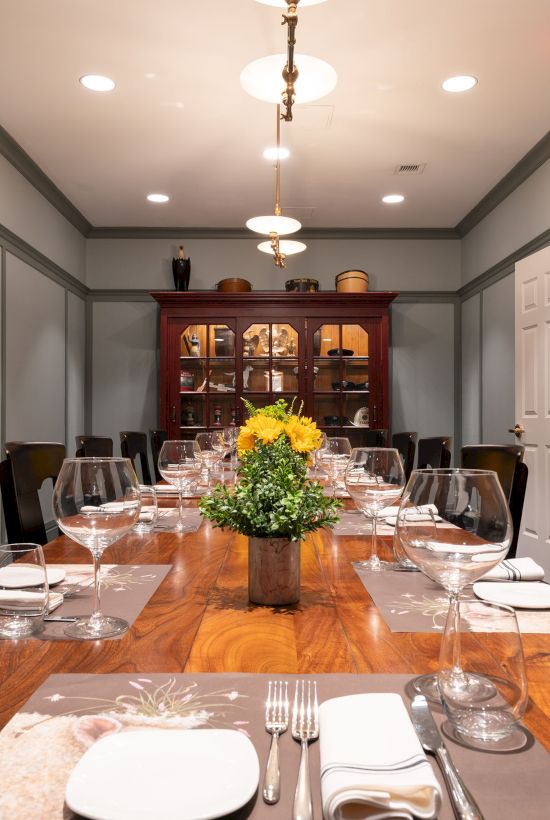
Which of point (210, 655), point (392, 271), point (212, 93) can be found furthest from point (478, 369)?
point (210, 655)

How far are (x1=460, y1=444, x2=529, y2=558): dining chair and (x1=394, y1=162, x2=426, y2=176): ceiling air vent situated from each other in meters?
2.77

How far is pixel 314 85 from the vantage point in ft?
7.75

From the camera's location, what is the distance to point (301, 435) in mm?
1241

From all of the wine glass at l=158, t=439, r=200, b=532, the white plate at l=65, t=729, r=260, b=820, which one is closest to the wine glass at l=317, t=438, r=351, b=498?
the wine glass at l=158, t=439, r=200, b=532

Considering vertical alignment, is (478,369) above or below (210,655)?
above

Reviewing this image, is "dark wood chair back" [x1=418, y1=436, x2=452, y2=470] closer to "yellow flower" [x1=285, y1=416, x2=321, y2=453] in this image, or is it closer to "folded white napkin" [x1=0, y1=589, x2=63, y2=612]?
"yellow flower" [x1=285, y1=416, x2=321, y2=453]

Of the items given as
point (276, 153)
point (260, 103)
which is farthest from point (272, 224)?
point (276, 153)

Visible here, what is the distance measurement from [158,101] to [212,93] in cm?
30

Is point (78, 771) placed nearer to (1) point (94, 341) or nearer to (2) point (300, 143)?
(2) point (300, 143)

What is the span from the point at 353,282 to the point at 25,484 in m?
4.01

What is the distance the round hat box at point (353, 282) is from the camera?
5.32 metres

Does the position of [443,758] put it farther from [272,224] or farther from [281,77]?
[272,224]

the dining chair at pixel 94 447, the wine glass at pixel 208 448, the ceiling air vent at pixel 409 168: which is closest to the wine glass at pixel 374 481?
the wine glass at pixel 208 448

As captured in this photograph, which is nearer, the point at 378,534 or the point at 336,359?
the point at 378,534
